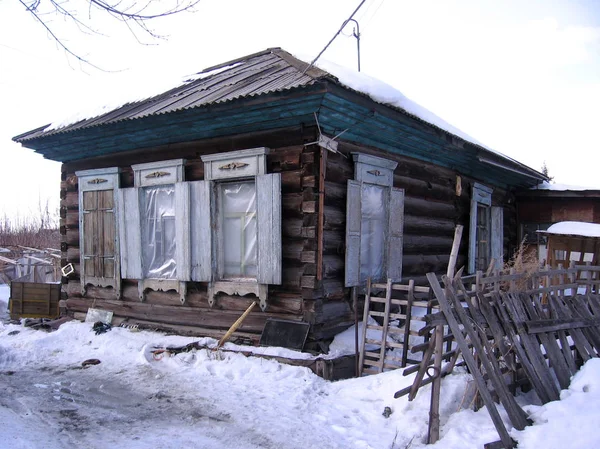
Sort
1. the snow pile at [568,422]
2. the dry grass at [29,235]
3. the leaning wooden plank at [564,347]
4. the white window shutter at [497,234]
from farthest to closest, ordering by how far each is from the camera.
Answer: the dry grass at [29,235] → the white window shutter at [497,234] → the leaning wooden plank at [564,347] → the snow pile at [568,422]

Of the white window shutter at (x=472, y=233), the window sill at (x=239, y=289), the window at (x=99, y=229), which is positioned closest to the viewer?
the window sill at (x=239, y=289)

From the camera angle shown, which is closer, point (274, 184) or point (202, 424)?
point (202, 424)

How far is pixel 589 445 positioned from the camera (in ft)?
11.5

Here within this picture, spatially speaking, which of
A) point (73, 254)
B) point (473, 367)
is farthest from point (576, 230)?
point (73, 254)

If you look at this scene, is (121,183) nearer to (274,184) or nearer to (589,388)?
(274,184)

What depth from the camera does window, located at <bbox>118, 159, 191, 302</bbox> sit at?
7.59m

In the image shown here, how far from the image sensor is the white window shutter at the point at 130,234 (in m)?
7.96

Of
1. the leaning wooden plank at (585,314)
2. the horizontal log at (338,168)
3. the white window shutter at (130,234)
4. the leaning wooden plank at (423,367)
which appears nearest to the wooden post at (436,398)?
the leaning wooden plank at (423,367)

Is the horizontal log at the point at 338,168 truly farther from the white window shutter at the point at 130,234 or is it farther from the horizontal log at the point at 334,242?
the white window shutter at the point at 130,234

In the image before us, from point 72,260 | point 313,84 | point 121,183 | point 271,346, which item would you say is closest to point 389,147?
point 313,84

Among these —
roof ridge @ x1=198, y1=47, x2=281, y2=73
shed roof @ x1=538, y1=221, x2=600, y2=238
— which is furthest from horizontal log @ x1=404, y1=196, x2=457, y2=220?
roof ridge @ x1=198, y1=47, x2=281, y2=73

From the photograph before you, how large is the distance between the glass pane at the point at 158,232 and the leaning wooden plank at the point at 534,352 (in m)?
4.96

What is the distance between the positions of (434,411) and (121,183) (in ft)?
20.7

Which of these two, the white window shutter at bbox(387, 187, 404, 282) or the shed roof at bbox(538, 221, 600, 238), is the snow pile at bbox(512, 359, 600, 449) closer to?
the white window shutter at bbox(387, 187, 404, 282)
